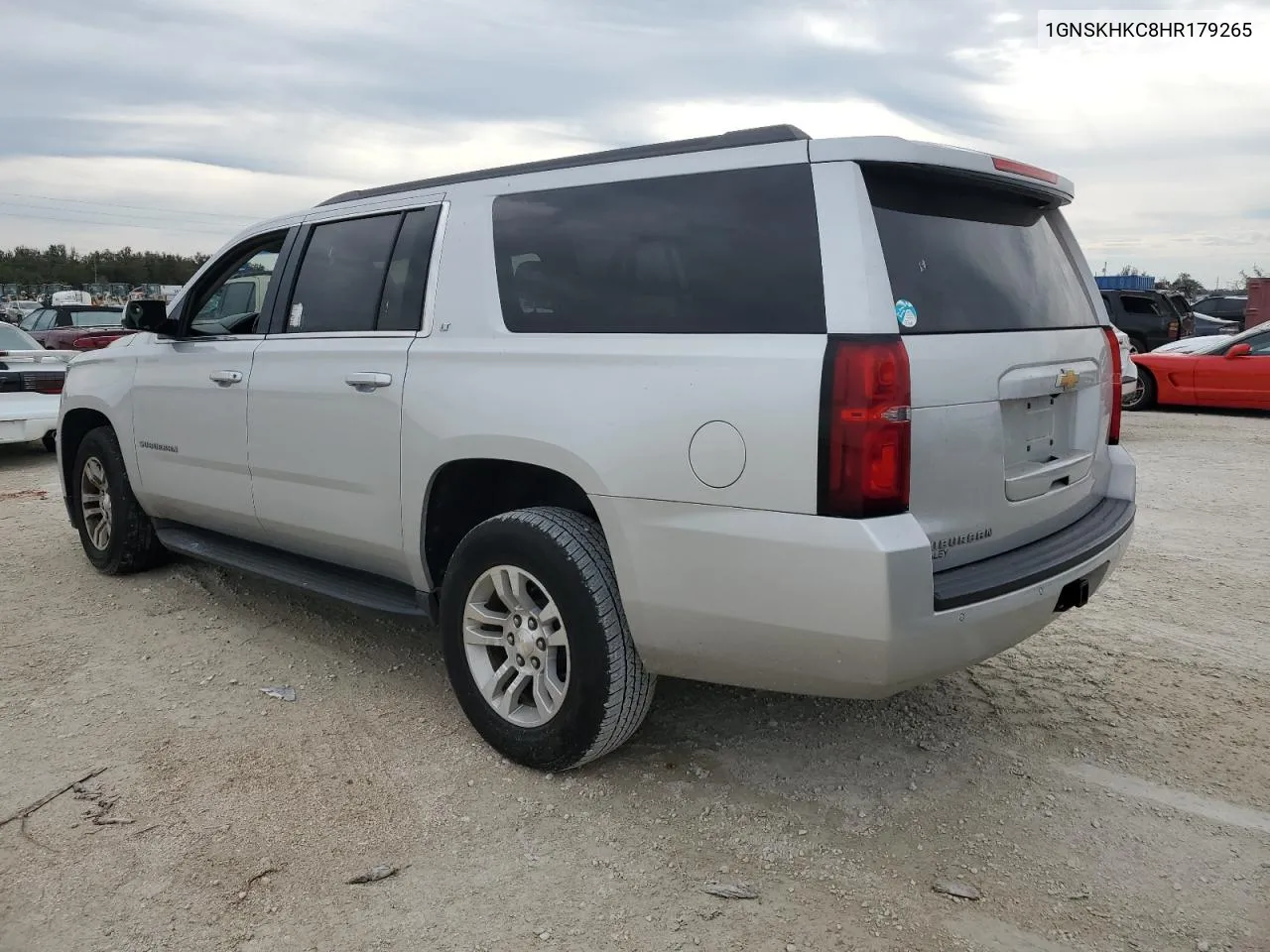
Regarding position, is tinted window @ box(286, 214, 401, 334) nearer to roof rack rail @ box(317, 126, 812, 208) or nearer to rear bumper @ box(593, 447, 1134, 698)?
roof rack rail @ box(317, 126, 812, 208)

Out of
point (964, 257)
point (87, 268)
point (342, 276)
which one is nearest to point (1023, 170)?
point (964, 257)

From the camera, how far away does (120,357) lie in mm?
5273

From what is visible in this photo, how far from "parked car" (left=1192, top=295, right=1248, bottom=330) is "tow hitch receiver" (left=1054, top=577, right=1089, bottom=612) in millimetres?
35840

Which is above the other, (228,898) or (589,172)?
(589,172)

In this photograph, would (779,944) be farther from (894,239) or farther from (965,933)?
(894,239)

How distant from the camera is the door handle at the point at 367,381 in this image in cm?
367

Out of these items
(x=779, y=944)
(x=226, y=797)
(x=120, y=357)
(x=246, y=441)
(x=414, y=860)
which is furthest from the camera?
(x=120, y=357)

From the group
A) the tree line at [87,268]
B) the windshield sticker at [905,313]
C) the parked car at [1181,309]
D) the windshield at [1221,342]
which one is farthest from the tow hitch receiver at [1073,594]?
the tree line at [87,268]

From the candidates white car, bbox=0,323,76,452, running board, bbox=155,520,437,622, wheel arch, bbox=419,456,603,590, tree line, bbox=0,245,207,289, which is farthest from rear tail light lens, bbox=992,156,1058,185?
tree line, bbox=0,245,207,289

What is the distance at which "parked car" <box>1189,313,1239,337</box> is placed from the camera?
26969 millimetres

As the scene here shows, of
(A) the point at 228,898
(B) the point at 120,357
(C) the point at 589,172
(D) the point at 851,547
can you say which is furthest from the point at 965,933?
(B) the point at 120,357

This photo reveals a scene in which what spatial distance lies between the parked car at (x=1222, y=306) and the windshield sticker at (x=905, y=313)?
36418mm

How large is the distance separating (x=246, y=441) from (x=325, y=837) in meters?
1.97

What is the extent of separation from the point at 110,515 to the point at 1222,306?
124 ft
